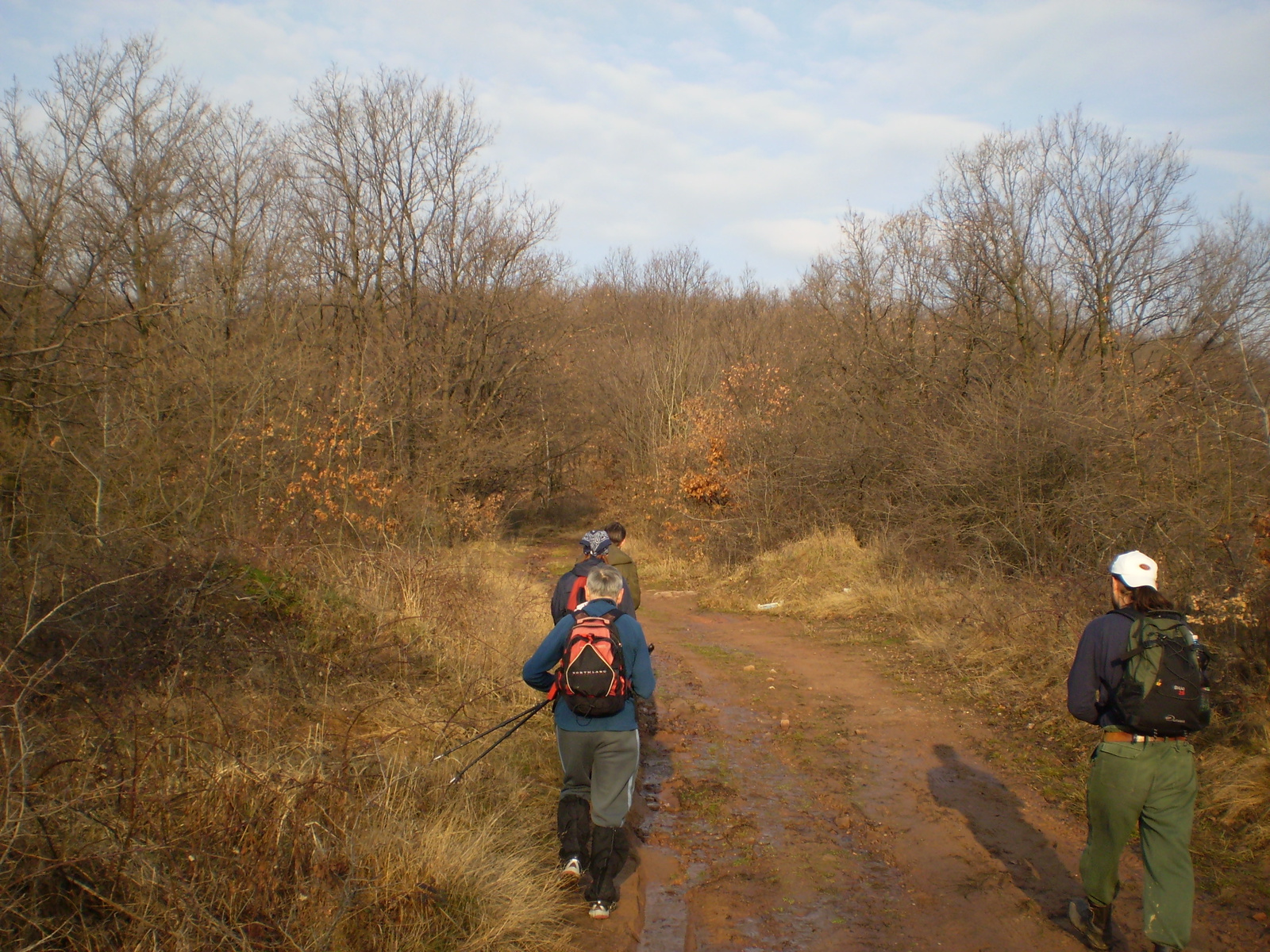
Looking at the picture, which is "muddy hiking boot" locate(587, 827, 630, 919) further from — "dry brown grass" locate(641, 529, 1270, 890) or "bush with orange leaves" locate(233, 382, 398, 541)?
"bush with orange leaves" locate(233, 382, 398, 541)

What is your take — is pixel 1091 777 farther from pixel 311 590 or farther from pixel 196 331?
pixel 196 331

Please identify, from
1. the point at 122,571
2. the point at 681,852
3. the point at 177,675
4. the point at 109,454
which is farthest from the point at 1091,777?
the point at 109,454

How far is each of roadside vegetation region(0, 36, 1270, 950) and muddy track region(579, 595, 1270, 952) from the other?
2.78ft

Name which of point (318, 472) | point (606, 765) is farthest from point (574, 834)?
point (318, 472)

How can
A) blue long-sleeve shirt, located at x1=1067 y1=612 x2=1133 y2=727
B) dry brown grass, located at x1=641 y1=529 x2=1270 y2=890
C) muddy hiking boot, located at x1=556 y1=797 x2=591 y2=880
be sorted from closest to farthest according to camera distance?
blue long-sleeve shirt, located at x1=1067 y1=612 x2=1133 y2=727, muddy hiking boot, located at x1=556 y1=797 x2=591 y2=880, dry brown grass, located at x1=641 y1=529 x2=1270 y2=890

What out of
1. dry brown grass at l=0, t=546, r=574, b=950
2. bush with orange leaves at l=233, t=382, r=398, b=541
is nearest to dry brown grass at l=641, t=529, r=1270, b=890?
dry brown grass at l=0, t=546, r=574, b=950

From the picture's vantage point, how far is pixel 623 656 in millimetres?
4480

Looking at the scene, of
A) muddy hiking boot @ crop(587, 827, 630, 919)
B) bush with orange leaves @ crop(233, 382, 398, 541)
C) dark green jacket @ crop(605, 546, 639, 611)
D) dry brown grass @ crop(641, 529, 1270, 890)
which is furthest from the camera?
bush with orange leaves @ crop(233, 382, 398, 541)

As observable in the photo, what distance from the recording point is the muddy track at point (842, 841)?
4.33m

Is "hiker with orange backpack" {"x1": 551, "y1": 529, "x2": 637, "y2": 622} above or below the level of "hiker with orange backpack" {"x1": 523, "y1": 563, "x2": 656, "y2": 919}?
above

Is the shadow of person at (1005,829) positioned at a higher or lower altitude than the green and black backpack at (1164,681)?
lower

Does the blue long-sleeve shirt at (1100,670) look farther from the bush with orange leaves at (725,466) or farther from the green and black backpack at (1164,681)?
the bush with orange leaves at (725,466)

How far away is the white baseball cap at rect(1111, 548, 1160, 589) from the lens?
161 inches

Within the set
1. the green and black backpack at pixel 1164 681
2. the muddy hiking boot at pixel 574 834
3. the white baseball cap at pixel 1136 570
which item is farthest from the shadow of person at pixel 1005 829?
the muddy hiking boot at pixel 574 834
